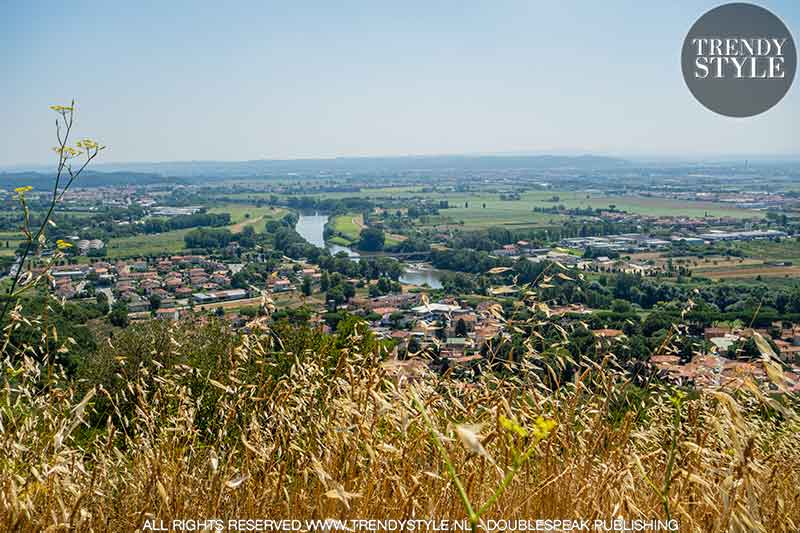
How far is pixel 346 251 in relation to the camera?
43.2 m

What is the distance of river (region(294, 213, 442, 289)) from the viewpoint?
30.8 metres

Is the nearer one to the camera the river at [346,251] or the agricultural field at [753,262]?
the agricultural field at [753,262]

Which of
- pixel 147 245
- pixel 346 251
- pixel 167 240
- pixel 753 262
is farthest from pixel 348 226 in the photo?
pixel 753 262

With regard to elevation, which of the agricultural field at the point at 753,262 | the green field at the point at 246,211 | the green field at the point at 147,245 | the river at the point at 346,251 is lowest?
the river at the point at 346,251

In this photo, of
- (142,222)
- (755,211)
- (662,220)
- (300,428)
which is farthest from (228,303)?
(755,211)

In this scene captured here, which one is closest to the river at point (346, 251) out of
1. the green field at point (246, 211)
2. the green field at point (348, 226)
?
the green field at point (348, 226)

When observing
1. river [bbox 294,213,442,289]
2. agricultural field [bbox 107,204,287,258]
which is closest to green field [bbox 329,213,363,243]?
river [bbox 294,213,442,289]

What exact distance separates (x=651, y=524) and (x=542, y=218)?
60525 mm

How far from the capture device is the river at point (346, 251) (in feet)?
101

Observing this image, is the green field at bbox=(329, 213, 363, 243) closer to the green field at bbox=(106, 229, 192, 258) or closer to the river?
the river

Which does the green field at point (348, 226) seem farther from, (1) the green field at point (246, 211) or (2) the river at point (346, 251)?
(1) the green field at point (246, 211)

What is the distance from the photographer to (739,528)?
98cm

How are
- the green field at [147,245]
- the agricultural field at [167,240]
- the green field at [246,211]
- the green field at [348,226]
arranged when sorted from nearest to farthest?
the green field at [147,245] → the agricultural field at [167,240] → the green field at [348,226] → the green field at [246,211]

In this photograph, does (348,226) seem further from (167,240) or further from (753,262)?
(753,262)
